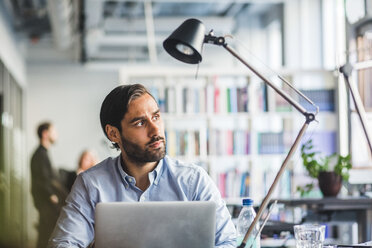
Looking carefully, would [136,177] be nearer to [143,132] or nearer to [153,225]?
[143,132]

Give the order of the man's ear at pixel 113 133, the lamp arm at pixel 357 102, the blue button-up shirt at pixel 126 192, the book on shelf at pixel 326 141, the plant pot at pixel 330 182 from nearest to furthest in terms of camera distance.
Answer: the lamp arm at pixel 357 102 → the blue button-up shirt at pixel 126 192 → the man's ear at pixel 113 133 → the plant pot at pixel 330 182 → the book on shelf at pixel 326 141

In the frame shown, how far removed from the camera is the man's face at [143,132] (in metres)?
2.21

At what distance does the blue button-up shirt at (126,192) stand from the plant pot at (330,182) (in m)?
2.06

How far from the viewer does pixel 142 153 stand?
Answer: 222 centimetres

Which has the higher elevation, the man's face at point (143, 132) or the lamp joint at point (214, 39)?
the lamp joint at point (214, 39)

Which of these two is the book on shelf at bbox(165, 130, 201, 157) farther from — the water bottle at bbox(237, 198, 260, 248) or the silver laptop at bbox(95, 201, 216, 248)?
the silver laptop at bbox(95, 201, 216, 248)

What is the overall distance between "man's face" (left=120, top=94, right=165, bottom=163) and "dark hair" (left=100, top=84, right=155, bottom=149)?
2 cm

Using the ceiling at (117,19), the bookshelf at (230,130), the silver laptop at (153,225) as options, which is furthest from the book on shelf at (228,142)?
the silver laptop at (153,225)

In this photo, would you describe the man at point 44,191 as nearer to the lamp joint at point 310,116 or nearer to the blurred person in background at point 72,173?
the blurred person in background at point 72,173

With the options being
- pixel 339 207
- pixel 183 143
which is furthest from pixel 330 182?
pixel 183 143

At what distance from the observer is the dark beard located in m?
2.20

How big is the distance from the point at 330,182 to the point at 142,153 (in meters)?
2.23

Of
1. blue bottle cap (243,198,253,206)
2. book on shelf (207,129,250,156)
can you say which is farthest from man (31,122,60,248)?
blue bottle cap (243,198,253,206)

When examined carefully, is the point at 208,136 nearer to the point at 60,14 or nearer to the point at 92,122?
the point at 60,14
